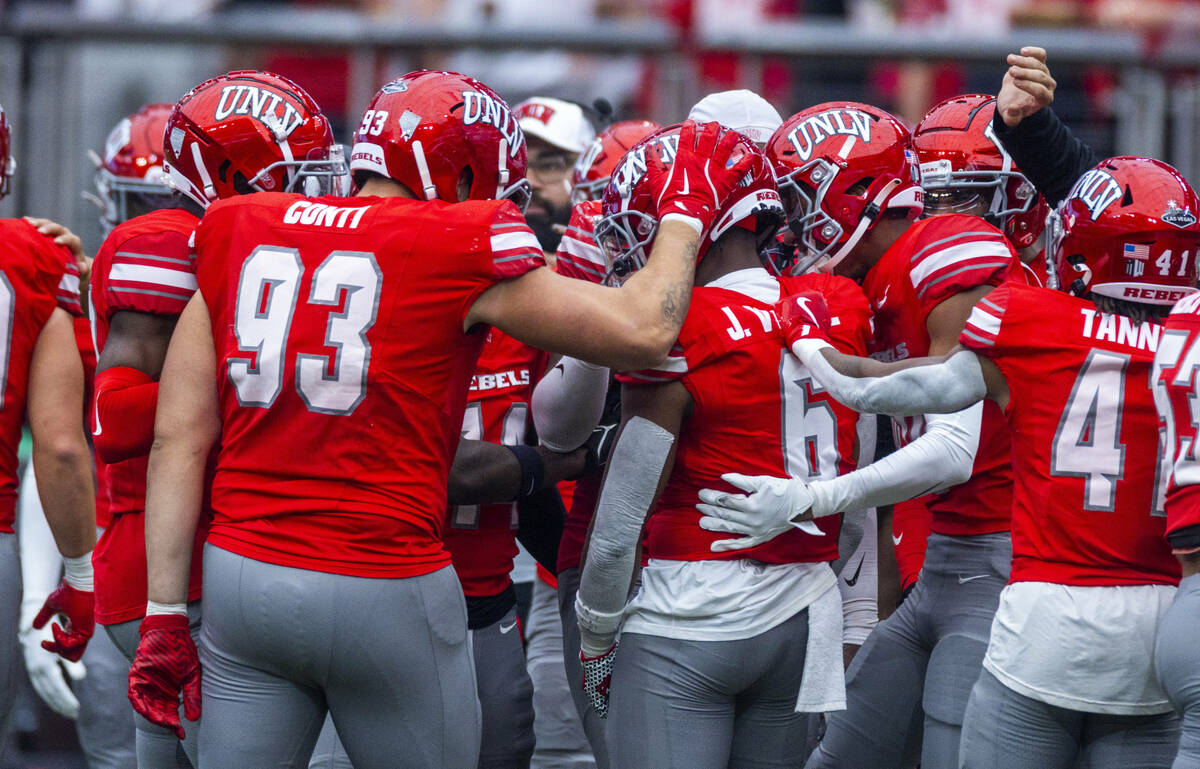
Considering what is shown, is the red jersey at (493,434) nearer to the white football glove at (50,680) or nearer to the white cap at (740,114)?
the white cap at (740,114)

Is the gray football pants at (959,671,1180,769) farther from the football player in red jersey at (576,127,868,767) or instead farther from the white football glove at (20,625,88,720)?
the white football glove at (20,625,88,720)

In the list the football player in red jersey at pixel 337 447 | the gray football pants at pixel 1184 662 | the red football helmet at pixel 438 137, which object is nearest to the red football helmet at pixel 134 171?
the red football helmet at pixel 438 137

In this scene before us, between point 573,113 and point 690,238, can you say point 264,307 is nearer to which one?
point 690,238

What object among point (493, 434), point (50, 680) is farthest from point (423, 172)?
point (50, 680)

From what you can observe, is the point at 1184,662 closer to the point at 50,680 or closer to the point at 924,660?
the point at 924,660

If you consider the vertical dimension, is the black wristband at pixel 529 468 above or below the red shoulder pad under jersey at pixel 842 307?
below

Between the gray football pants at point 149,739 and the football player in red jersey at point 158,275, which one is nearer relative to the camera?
the football player in red jersey at point 158,275

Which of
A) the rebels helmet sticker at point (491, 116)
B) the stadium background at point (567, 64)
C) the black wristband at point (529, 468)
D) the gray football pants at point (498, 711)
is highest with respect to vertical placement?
the stadium background at point (567, 64)

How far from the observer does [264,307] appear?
2926mm

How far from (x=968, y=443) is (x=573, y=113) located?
297 cm

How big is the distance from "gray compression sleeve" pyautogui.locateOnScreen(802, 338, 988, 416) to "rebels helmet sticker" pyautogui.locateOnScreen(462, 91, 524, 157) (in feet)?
2.89

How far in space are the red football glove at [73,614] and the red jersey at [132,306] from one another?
0.68m

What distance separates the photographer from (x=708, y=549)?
3.26 m

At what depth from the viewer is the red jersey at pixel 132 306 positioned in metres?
3.20
